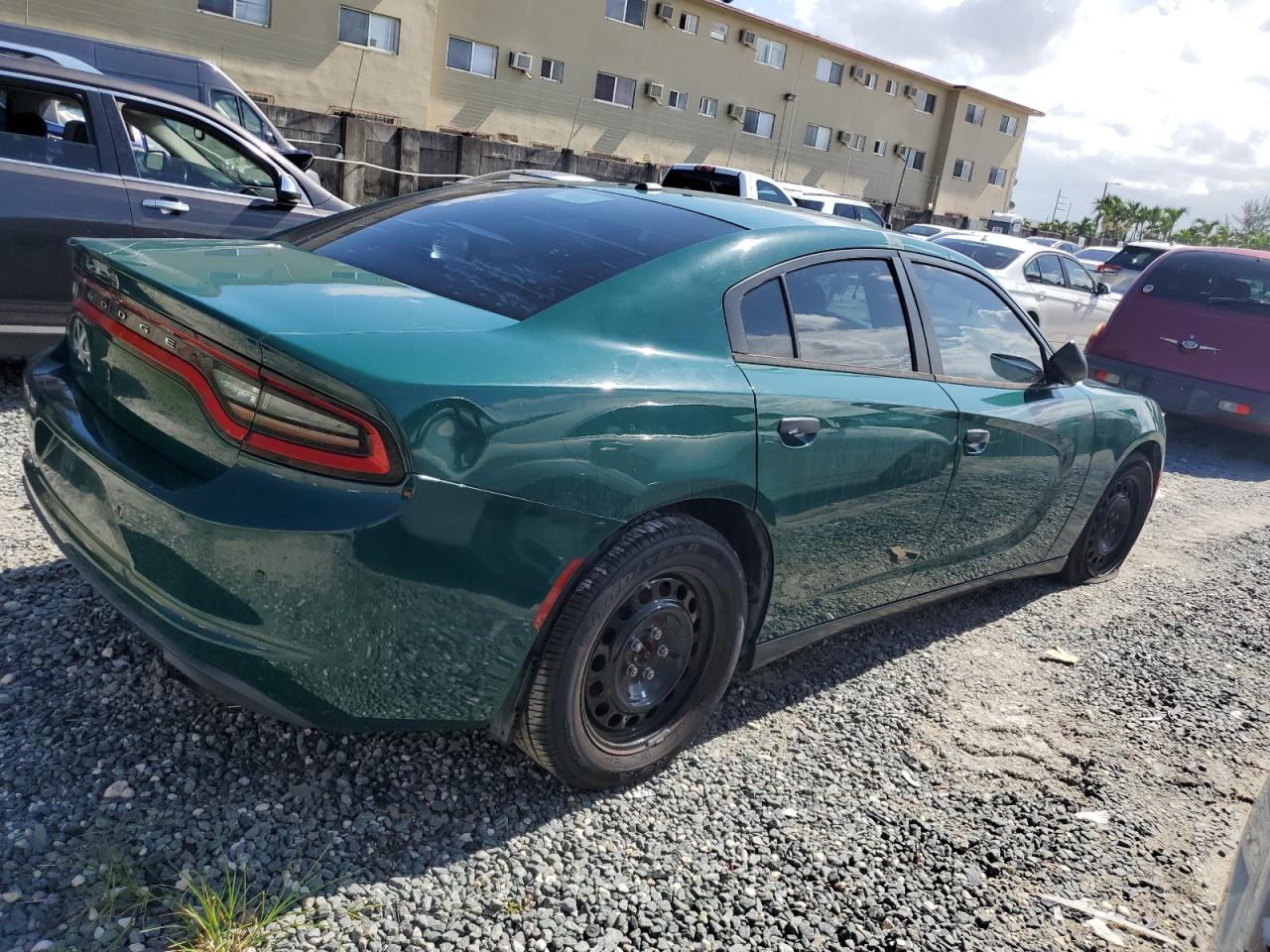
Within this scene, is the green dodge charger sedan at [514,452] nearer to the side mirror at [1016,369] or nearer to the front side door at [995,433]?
the front side door at [995,433]

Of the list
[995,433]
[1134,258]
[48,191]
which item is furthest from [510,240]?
[1134,258]

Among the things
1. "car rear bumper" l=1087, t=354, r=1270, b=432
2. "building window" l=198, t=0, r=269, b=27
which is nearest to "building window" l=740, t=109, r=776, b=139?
"building window" l=198, t=0, r=269, b=27

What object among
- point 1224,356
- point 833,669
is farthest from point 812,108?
point 833,669

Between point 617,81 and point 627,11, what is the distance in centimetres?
187

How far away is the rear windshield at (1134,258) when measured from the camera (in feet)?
64.1

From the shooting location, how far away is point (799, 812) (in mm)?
2842

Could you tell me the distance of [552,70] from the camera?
27234 mm

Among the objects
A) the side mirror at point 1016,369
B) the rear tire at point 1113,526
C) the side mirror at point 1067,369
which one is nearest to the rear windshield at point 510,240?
the side mirror at point 1016,369

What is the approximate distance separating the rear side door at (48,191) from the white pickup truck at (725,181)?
30.0 feet

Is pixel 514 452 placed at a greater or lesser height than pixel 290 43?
lesser

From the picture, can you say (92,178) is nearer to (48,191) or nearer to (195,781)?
(48,191)

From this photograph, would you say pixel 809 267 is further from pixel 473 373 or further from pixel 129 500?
pixel 129 500

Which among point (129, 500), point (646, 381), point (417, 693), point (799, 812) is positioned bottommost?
point (799, 812)

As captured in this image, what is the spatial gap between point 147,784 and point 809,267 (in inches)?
92.4
